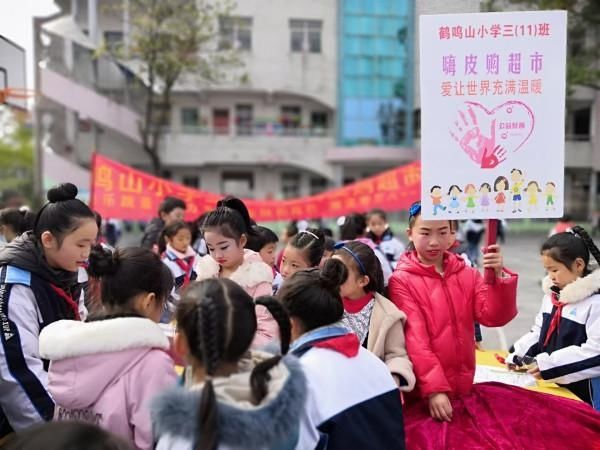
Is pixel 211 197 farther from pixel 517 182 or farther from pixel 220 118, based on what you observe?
pixel 220 118

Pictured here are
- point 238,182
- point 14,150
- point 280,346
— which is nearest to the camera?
point 280,346

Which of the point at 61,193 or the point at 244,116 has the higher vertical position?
the point at 244,116

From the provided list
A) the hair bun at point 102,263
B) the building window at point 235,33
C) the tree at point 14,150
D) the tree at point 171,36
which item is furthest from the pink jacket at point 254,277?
the tree at point 14,150

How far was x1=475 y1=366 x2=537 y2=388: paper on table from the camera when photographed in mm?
2594

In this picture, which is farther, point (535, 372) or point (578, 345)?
point (535, 372)

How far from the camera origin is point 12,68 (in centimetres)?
373

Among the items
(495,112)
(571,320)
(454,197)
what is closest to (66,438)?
(454,197)

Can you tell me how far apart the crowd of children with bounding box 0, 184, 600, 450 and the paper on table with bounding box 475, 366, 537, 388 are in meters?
0.08

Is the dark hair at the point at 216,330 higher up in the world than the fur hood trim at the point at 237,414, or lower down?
higher up

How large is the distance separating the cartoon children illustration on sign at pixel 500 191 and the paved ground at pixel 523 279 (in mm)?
2677

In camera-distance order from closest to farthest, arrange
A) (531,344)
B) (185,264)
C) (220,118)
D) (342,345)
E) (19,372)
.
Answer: (342,345) → (19,372) → (531,344) → (185,264) → (220,118)

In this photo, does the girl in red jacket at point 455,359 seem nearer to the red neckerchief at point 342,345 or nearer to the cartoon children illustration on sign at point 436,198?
the cartoon children illustration on sign at point 436,198

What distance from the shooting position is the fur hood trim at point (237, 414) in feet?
4.13

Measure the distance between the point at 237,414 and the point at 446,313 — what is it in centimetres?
115
